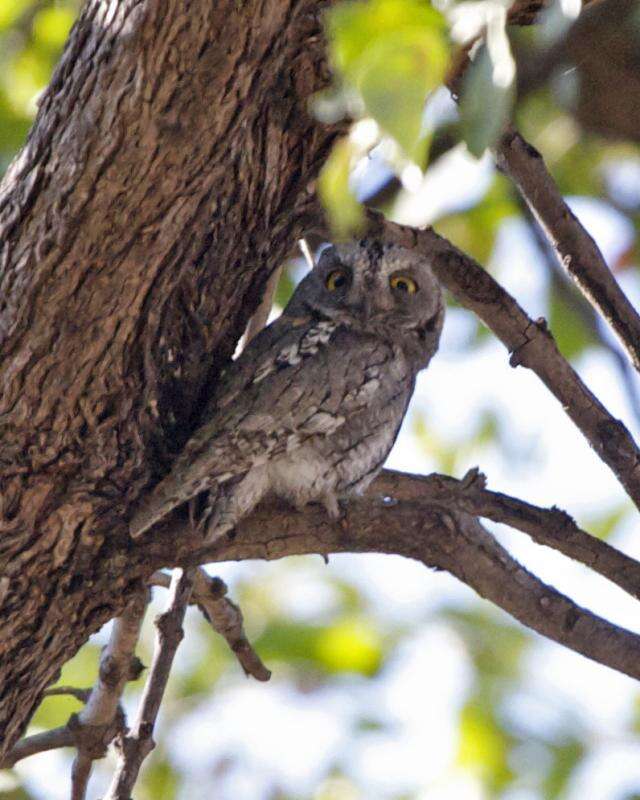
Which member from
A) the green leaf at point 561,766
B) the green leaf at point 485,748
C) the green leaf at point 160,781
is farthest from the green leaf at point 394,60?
the green leaf at point 160,781

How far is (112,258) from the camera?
6.80 ft

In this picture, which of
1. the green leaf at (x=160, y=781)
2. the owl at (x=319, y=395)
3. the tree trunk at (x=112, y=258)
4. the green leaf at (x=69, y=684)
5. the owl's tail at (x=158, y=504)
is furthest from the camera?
the green leaf at (x=160, y=781)

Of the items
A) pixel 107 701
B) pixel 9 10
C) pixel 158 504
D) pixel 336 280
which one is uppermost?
pixel 9 10

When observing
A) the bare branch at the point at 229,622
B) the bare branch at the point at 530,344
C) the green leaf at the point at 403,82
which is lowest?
the green leaf at the point at 403,82

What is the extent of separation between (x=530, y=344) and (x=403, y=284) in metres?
1.09

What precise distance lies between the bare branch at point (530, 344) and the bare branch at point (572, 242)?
0.13 meters

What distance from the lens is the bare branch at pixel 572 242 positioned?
97.0 inches

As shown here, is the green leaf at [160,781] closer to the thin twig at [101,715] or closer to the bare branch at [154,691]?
the thin twig at [101,715]

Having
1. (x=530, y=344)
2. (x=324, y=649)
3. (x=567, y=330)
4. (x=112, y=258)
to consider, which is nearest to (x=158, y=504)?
(x=112, y=258)

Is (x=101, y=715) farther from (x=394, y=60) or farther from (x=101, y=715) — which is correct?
(x=394, y=60)

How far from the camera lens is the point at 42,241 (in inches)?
80.7

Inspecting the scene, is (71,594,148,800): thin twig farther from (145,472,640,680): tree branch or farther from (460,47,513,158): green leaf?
(460,47,513,158): green leaf

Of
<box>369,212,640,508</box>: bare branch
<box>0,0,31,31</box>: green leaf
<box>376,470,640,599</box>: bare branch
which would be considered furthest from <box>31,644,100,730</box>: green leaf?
<box>0,0,31,31</box>: green leaf

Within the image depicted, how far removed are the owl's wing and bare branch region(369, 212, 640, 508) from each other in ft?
1.54
